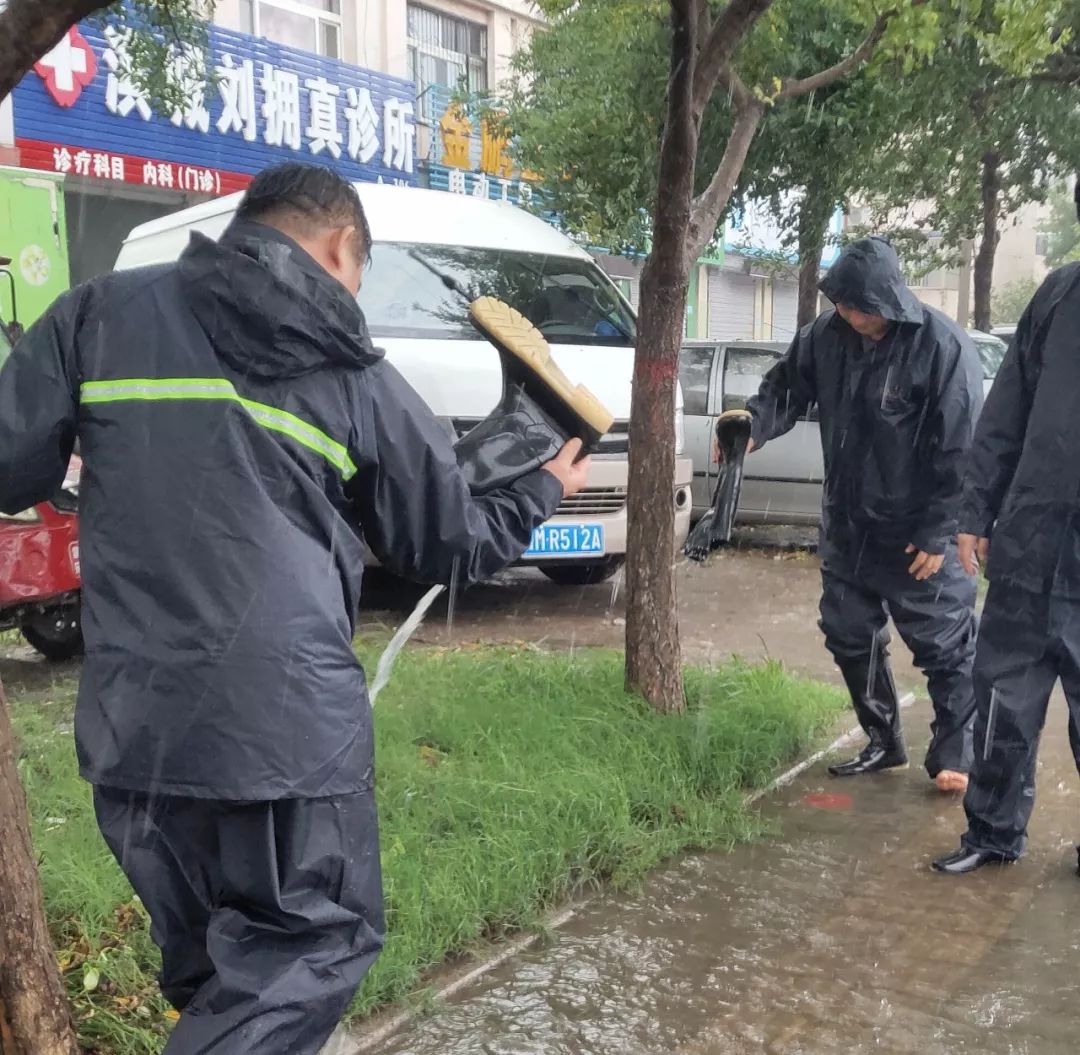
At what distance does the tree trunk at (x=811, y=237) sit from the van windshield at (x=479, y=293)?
287 centimetres

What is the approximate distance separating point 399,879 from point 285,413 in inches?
68.9

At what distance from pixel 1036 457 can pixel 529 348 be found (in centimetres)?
185

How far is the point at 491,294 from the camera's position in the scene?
23.6 ft

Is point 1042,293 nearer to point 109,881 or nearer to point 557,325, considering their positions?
point 109,881

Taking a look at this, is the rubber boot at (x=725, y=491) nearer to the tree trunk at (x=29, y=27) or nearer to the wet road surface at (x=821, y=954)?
the wet road surface at (x=821, y=954)

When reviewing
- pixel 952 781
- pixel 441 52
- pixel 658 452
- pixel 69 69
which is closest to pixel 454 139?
pixel 441 52

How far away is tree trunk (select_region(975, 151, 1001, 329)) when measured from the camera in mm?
14430

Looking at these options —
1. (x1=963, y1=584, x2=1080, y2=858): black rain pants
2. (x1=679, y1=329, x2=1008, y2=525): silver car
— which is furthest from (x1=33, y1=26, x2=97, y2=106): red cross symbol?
(x1=963, y1=584, x2=1080, y2=858): black rain pants

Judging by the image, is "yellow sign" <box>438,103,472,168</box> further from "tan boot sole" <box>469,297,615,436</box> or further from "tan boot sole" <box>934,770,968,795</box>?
"tan boot sole" <box>469,297,615,436</box>

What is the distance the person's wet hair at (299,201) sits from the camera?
2098 mm

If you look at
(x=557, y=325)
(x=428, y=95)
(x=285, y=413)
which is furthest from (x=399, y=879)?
(x=428, y=95)

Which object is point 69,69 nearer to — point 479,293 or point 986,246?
point 479,293

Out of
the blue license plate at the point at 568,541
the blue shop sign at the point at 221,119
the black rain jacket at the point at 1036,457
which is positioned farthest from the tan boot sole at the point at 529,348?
the blue shop sign at the point at 221,119

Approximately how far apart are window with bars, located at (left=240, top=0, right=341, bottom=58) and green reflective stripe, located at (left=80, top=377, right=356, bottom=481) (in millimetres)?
14302
